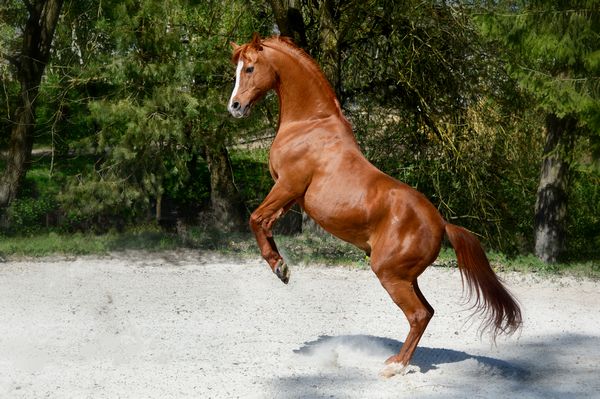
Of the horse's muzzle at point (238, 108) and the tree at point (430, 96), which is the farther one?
the tree at point (430, 96)

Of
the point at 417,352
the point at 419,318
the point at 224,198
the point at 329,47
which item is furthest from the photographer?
the point at 224,198

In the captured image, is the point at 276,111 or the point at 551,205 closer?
the point at 551,205

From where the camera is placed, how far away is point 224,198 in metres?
13.2

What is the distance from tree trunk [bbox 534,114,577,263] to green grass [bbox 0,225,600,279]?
24 centimetres

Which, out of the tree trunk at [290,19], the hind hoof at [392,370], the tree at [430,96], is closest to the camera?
the hind hoof at [392,370]

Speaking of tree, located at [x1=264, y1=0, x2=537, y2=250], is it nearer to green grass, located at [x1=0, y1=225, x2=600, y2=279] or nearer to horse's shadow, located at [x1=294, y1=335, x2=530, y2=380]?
green grass, located at [x1=0, y1=225, x2=600, y2=279]

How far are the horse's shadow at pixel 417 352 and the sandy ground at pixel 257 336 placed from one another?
16 millimetres

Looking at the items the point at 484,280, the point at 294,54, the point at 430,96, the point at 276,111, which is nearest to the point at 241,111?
the point at 294,54

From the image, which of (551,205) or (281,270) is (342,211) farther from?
(551,205)

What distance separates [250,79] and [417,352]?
2426 millimetres

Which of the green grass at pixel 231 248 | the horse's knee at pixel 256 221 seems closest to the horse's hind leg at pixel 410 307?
the horse's knee at pixel 256 221

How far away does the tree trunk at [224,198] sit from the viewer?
12797 millimetres

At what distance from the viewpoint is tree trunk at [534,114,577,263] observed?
10.7 metres

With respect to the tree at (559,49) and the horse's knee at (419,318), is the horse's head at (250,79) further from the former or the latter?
the tree at (559,49)
